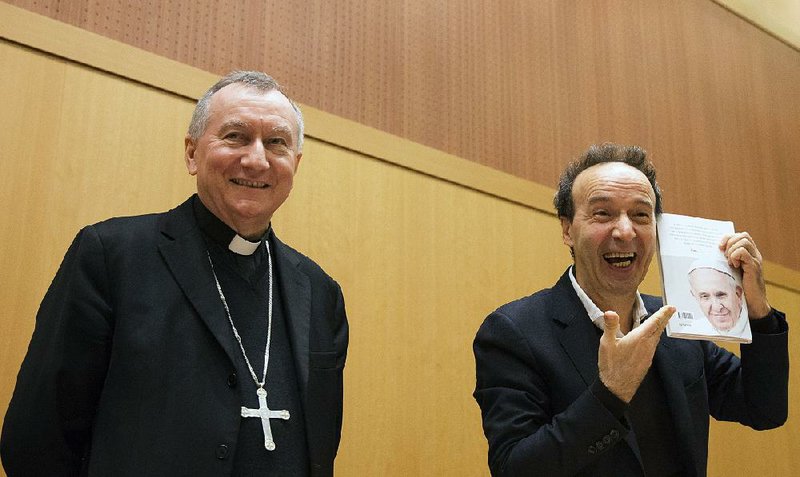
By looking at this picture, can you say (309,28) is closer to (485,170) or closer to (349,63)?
(349,63)

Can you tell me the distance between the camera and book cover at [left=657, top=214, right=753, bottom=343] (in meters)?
2.01

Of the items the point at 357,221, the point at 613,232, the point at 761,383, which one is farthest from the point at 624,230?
the point at 357,221

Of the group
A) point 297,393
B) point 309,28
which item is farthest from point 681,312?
point 309,28

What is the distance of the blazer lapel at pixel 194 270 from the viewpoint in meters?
1.84

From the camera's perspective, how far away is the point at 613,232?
2170mm

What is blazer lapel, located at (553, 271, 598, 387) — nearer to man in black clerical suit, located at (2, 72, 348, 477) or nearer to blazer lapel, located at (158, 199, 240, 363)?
man in black clerical suit, located at (2, 72, 348, 477)

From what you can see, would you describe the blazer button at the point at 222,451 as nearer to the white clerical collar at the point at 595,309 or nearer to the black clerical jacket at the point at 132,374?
the black clerical jacket at the point at 132,374

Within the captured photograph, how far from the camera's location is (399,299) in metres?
3.58

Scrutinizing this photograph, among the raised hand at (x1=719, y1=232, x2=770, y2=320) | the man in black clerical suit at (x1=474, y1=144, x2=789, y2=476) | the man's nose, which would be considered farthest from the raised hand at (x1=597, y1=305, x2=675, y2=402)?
the raised hand at (x1=719, y1=232, x2=770, y2=320)

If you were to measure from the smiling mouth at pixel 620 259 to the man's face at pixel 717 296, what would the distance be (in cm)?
17

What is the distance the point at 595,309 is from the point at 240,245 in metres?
1.00

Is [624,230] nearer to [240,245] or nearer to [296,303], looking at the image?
[296,303]

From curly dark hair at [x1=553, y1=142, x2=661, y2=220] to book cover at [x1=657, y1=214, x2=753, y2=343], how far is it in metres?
0.19

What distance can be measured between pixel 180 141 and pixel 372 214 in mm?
949
